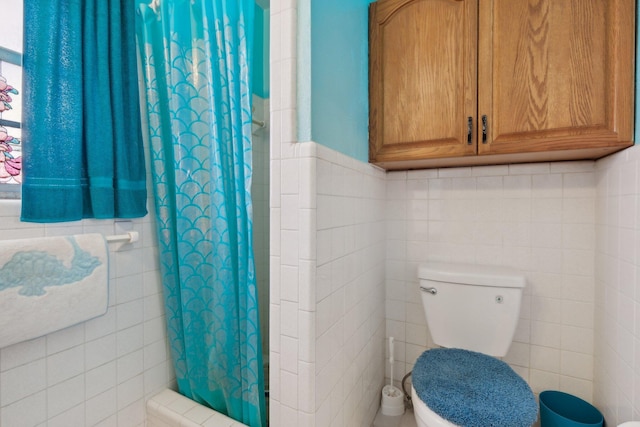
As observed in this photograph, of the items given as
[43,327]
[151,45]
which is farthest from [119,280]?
[151,45]

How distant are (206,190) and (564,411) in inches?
68.5

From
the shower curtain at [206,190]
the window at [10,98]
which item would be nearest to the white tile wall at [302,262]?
the shower curtain at [206,190]

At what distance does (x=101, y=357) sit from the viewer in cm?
107

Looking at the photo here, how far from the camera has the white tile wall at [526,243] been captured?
1.27m

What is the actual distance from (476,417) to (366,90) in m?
1.26

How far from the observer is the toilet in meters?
0.90

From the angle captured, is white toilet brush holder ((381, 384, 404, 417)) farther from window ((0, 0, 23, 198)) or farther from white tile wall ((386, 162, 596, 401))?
window ((0, 0, 23, 198))

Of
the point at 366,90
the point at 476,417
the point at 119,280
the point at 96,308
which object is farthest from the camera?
the point at 366,90

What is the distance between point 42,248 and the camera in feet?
2.87

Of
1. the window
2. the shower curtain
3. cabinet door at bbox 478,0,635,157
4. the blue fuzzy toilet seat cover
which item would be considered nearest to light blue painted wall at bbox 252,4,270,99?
the shower curtain

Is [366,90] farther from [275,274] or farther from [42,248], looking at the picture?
[42,248]

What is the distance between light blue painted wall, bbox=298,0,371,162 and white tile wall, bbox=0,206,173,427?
84cm

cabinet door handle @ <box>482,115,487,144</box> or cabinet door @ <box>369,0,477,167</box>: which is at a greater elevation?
cabinet door @ <box>369,0,477,167</box>

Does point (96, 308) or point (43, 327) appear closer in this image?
point (43, 327)
